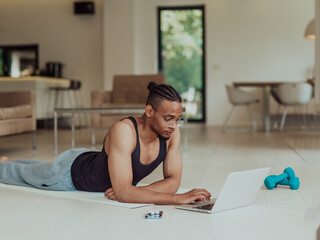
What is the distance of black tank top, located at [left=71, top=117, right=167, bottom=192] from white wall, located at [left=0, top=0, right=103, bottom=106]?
7556 millimetres

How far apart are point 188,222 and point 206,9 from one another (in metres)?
7.96

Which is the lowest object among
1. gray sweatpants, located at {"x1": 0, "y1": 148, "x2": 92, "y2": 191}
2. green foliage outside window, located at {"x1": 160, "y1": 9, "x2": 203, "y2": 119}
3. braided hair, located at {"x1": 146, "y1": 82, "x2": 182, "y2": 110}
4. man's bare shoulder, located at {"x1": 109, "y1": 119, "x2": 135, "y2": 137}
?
gray sweatpants, located at {"x1": 0, "y1": 148, "x2": 92, "y2": 191}

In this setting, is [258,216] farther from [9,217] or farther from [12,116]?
[12,116]

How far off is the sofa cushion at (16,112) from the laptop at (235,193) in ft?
9.39

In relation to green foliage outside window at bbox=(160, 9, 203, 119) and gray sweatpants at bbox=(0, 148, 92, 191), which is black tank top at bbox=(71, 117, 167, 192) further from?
green foliage outside window at bbox=(160, 9, 203, 119)

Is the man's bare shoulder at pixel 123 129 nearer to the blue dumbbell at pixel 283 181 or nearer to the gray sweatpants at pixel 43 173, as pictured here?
the gray sweatpants at pixel 43 173

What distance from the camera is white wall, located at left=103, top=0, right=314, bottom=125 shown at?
909 cm

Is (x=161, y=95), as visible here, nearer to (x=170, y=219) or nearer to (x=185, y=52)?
(x=170, y=219)

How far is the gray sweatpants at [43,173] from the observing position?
8.18ft

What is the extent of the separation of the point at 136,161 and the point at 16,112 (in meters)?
2.92

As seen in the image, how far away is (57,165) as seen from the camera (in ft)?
8.18

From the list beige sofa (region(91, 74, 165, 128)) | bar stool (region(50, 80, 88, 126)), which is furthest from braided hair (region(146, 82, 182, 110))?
bar stool (region(50, 80, 88, 126))

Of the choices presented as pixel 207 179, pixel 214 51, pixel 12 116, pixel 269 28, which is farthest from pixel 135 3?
pixel 207 179

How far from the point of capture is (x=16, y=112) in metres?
4.72
